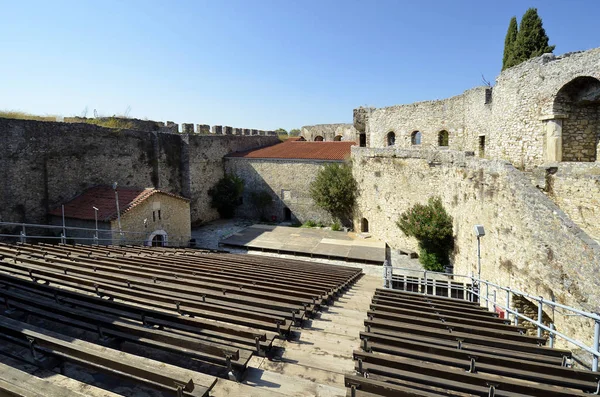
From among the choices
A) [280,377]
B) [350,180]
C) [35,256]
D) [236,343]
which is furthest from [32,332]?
[350,180]

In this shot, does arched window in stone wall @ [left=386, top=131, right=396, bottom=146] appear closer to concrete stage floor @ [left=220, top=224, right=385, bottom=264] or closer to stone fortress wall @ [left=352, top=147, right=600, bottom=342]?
stone fortress wall @ [left=352, top=147, right=600, bottom=342]

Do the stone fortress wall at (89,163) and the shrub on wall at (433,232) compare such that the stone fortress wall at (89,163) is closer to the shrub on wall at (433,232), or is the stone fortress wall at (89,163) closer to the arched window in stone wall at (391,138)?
the arched window in stone wall at (391,138)

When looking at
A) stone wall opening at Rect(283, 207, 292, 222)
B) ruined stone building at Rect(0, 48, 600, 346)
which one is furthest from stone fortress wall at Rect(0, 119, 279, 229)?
stone wall opening at Rect(283, 207, 292, 222)

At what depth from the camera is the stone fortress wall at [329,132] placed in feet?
111

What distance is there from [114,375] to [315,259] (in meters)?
13.8

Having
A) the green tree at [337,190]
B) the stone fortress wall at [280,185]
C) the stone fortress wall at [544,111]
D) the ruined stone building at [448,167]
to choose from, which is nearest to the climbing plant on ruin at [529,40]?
the ruined stone building at [448,167]

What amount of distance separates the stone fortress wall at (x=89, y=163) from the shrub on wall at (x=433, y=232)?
1374cm

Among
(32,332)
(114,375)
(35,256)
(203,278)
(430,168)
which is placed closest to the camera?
(114,375)

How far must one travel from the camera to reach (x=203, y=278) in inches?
279

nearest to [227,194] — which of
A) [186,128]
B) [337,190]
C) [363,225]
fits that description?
[186,128]

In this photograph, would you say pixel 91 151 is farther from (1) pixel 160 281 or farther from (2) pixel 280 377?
(2) pixel 280 377

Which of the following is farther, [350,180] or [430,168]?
[350,180]

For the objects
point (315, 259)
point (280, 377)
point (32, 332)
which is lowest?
point (315, 259)

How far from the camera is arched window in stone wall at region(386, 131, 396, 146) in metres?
22.3
